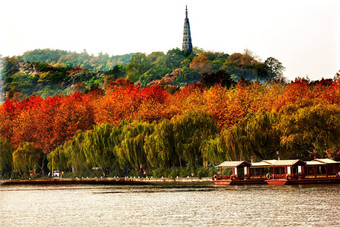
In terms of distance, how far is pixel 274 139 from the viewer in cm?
8088

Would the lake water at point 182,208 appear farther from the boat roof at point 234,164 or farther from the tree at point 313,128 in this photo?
the tree at point 313,128

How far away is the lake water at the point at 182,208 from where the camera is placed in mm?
42469

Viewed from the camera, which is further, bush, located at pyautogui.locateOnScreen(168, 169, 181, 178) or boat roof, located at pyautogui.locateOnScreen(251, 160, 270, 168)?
bush, located at pyautogui.locateOnScreen(168, 169, 181, 178)

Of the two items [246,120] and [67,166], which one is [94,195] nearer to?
[246,120]

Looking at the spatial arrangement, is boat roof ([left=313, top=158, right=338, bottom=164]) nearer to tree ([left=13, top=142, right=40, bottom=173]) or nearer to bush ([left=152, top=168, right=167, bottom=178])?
bush ([left=152, top=168, right=167, bottom=178])

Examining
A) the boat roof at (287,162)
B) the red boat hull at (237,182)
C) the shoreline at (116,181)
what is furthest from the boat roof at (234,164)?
the shoreline at (116,181)

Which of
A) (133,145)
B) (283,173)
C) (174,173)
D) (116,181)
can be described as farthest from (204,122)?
(116,181)

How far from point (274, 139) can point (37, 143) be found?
53.1 meters

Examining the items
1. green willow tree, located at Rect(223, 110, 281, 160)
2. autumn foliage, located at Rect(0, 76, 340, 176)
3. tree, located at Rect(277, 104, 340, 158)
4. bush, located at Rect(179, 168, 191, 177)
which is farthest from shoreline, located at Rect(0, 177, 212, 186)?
tree, located at Rect(277, 104, 340, 158)

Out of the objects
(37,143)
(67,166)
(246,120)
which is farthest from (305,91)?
(37,143)

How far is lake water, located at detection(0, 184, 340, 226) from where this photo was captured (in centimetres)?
4247

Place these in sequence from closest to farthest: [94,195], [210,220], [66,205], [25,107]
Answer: [210,220]
[66,205]
[94,195]
[25,107]

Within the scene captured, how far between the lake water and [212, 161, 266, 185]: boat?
30.8ft

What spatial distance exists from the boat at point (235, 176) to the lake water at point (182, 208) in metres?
9.38
